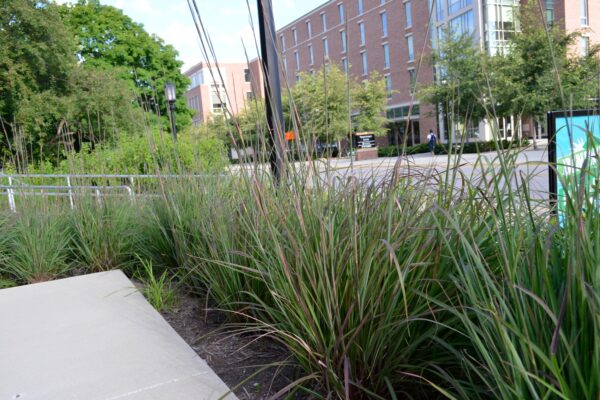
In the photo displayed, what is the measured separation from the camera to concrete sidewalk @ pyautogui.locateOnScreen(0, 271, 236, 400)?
2318 millimetres

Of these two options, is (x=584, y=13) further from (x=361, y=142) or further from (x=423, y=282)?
(x=423, y=282)

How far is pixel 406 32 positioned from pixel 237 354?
43909mm

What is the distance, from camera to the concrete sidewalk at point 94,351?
2318 millimetres

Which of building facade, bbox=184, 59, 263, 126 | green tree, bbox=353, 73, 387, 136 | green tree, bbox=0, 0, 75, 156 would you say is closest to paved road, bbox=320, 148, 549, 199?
building facade, bbox=184, 59, 263, 126

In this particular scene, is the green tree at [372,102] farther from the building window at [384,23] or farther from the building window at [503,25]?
the building window at [503,25]

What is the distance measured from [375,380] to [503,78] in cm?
2830

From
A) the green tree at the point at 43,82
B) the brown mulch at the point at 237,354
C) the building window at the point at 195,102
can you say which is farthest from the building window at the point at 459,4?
the brown mulch at the point at 237,354

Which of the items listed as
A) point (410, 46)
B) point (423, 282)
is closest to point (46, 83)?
point (423, 282)

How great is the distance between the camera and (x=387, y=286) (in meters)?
2.03

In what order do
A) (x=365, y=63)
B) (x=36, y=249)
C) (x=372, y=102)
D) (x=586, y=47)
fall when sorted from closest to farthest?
(x=36, y=249)
(x=586, y=47)
(x=372, y=102)
(x=365, y=63)

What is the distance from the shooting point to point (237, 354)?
2.71 meters

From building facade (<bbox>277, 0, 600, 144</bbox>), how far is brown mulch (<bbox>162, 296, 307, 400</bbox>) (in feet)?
87.9

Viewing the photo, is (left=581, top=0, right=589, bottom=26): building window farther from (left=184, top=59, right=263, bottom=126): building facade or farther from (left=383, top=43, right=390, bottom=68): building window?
(left=184, top=59, right=263, bottom=126): building facade

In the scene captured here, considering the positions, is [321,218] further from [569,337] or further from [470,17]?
[470,17]
